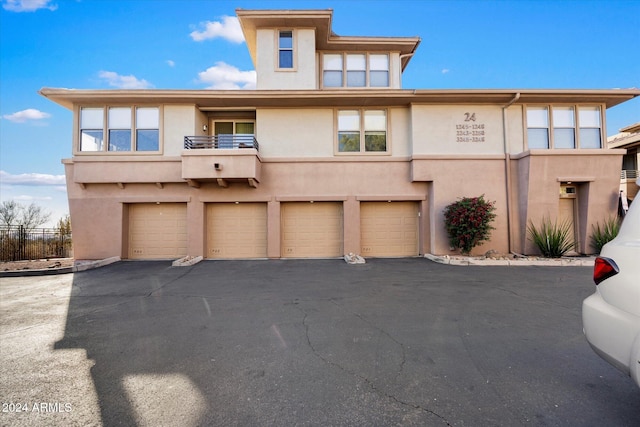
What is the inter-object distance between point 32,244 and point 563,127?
22.4m

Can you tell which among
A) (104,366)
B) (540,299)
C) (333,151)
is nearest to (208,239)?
(333,151)

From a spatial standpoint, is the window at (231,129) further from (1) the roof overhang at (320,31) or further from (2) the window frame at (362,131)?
(1) the roof overhang at (320,31)

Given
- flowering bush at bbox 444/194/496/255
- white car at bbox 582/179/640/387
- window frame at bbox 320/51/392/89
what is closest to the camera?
white car at bbox 582/179/640/387

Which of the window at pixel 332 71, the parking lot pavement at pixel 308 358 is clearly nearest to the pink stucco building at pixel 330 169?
the window at pixel 332 71

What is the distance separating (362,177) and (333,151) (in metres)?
1.56

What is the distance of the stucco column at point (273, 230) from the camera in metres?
11.3

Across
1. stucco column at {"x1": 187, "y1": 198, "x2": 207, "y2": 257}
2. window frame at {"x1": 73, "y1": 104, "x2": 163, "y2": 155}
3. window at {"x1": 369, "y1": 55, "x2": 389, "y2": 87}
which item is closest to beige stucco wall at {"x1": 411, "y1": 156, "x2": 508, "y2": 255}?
window at {"x1": 369, "y1": 55, "x2": 389, "y2": 87}

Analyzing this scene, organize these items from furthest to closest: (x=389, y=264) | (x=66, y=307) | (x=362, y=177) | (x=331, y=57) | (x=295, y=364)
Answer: (x=331, y=57)
(x=362, y=177)
(x=389, y=264)
(x=66, y=307)
(x=295, y=364)

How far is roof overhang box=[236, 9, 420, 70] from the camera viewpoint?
11.7 meters

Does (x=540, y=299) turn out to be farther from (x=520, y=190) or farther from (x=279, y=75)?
(x=279, y=75)

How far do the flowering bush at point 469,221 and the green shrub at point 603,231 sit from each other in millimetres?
3811

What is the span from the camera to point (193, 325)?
4.43m

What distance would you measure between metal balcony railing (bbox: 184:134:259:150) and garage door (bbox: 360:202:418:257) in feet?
16.7

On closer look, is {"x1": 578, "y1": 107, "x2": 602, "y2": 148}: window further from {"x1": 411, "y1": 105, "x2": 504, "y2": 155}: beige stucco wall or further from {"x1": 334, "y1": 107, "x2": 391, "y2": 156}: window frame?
{"x1": 334, "y1": 107, "x2": 391, "y2": 156}: window frame
